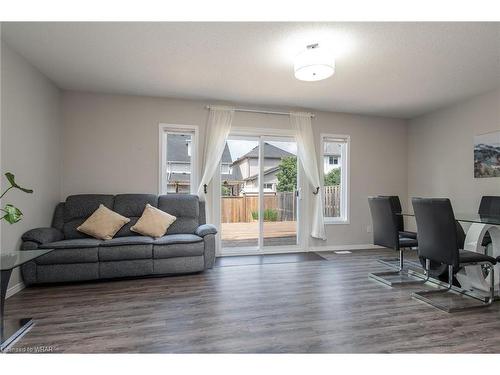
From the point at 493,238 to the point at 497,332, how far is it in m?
1.20

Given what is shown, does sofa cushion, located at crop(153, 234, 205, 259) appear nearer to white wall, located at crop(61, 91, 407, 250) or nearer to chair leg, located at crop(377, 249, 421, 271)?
white wall, located at crop(61, 91, 407, 250)

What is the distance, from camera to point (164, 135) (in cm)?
435

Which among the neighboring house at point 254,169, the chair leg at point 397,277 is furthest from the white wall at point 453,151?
the neighboring house at point 254,169

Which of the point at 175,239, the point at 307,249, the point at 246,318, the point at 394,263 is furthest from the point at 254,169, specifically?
the point at 246,318

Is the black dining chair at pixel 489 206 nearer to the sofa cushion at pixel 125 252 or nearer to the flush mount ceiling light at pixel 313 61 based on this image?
the flush mount ceiling light at pixel 313 61

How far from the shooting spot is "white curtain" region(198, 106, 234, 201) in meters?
4.33

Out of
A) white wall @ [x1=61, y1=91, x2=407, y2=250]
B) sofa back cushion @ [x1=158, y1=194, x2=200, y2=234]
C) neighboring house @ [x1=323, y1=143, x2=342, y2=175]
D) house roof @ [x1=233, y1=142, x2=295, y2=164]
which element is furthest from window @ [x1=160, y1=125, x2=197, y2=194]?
neighboring house @ [x1=323, y1=143, x2=342, y2=175]

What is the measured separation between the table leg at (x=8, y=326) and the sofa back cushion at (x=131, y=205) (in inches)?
64.0

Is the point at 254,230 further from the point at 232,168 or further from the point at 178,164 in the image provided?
the point at 178,164

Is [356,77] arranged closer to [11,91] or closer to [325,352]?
[325,352]

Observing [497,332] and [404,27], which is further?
[404,27]

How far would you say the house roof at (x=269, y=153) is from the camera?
474cm
